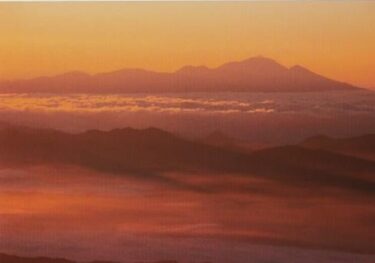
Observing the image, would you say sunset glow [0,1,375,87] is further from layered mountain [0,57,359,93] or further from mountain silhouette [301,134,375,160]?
mountain silhouette [301,134,375,160]

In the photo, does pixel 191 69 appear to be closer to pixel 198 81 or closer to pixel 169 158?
pixel 198 81

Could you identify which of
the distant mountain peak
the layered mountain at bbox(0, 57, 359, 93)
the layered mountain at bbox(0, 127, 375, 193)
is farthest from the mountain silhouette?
the distant mountain peak

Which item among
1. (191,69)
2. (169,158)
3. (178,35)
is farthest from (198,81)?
(169,158)

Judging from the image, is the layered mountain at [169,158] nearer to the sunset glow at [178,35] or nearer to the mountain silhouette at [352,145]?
the mountain silhouette at [352,145]

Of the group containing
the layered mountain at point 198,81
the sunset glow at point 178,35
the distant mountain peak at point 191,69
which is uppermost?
the sunset glow at point 178,35

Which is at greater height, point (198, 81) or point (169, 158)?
point (198, 81)

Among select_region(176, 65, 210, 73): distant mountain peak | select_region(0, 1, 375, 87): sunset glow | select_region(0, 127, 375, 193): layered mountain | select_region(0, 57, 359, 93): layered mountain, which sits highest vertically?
select_region(0, 1, 375, 87): sunset glow

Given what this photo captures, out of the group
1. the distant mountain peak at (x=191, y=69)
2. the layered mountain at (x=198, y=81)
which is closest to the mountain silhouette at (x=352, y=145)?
the layered mountain at (x=198, y=81)
